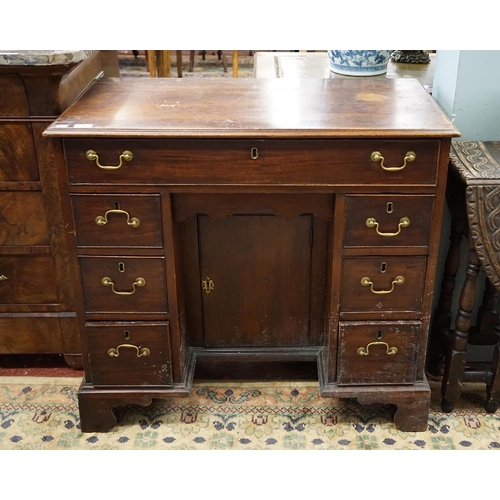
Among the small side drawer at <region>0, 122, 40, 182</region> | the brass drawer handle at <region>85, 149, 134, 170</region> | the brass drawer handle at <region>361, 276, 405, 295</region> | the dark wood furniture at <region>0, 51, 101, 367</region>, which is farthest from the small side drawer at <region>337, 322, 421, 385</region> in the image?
the small side drawer at <region>0, 122, 40, 182</region>

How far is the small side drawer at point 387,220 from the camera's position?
1821 mm

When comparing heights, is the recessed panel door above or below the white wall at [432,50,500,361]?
below

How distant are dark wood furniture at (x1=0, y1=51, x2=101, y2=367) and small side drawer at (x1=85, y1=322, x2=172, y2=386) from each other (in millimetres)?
336

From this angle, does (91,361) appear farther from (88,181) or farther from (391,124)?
(391,124)

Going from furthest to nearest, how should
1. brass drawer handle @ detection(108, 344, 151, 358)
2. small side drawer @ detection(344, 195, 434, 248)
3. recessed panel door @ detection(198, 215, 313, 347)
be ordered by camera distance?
recessed panel door @ detection(198, 215, 313, 347) → brass drawer handle @ detection(108, 344, 151, 358) → small side drawer @ detection(344, 195, 434, 248)

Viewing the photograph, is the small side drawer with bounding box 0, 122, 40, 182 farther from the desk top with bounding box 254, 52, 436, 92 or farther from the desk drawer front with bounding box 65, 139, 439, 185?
the desk top with bounding box 254, 52, 436, 92

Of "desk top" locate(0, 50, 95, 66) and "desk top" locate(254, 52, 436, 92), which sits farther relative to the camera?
"desk top" locate(254, 52, 436, 92)

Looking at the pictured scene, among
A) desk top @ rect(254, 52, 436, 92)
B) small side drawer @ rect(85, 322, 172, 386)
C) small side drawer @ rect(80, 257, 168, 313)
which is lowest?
small side drawer @ rect(85, 322, 172, 386)

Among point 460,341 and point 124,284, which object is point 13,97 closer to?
point 124,284

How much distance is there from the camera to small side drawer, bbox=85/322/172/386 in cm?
201

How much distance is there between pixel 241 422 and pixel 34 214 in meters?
0.98

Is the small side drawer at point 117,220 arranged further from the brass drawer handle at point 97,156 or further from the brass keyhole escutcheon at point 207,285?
the brass keyhole escutcheon at point 207,285

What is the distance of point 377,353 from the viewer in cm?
204
